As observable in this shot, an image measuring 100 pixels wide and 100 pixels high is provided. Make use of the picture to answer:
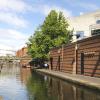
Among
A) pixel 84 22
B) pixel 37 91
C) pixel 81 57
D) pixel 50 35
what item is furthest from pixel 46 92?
pixel 84 22

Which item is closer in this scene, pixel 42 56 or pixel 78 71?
pixel 78 71

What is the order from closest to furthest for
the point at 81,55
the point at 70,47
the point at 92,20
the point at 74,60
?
the point at 81,55
the point at 74,60
the point at 70,47
the point at 92,20

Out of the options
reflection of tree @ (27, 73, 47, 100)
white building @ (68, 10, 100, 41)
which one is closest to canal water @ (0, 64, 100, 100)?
reflection of tree @ (27, 73, 47, 100)

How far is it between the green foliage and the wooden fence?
844 cm

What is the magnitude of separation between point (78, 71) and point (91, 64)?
676 centimetres

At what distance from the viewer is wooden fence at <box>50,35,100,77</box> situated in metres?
41.5

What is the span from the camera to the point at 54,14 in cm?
7475

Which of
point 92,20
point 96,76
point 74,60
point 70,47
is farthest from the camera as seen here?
point 92,20

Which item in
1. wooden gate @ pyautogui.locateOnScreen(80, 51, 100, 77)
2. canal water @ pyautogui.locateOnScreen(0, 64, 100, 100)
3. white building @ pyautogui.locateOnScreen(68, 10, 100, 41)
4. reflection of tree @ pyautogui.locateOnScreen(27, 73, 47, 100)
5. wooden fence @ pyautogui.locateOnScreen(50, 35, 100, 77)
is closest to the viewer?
Answer: canal water @ pyautogui.locateOnScreen(0, 64, 100, 100)

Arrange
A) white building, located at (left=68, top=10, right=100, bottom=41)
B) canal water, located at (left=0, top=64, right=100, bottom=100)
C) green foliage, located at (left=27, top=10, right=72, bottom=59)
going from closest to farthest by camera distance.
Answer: canal water, located at (left=0, top=64, right=100, bottom=100) < green foliage, located at (left=27, top=10, right=72, bottom=59) < white building, located at (left=68, top=10, right=100, bottom=41)

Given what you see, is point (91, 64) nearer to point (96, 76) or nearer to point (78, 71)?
point (96, 76)

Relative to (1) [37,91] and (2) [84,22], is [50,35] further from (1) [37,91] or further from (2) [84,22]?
(1) [37,91]

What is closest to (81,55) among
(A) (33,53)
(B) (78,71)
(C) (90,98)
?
(B) (78,71)

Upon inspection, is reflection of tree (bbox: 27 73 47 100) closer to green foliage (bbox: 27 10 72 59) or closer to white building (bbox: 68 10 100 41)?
green foliage (bbox: 27 10 72 59)
